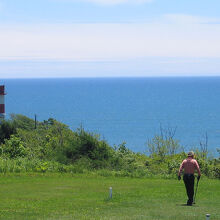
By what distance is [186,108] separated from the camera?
631 feet

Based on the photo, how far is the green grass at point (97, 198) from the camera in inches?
544

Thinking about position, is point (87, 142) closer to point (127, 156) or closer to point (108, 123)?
point (127, 156)

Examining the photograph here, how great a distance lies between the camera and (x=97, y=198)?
17.0 meters

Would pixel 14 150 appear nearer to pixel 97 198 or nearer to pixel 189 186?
pixel 97 198

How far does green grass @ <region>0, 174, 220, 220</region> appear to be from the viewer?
45.4 ft

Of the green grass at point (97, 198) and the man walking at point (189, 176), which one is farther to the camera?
the man walking at point (189, 176)

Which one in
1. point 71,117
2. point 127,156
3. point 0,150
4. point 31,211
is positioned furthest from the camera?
point 71,117

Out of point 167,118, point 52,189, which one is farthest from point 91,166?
point 167,118

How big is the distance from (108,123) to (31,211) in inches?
5237

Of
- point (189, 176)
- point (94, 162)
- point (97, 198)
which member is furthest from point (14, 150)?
point (189, 176)

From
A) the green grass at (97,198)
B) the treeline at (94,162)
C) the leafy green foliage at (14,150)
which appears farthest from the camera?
the leafy green foliage at (14,150)

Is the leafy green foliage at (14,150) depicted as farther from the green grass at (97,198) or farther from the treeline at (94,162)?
the green grass at (97,198)

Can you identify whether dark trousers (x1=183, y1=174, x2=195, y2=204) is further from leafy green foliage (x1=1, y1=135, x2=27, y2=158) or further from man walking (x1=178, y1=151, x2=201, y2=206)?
leafy green foliage (x1=1, y1=135, x2=27, y2=158)

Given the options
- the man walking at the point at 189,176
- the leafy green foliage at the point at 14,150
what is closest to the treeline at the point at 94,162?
the leafy green foliage at the point at 14,150
